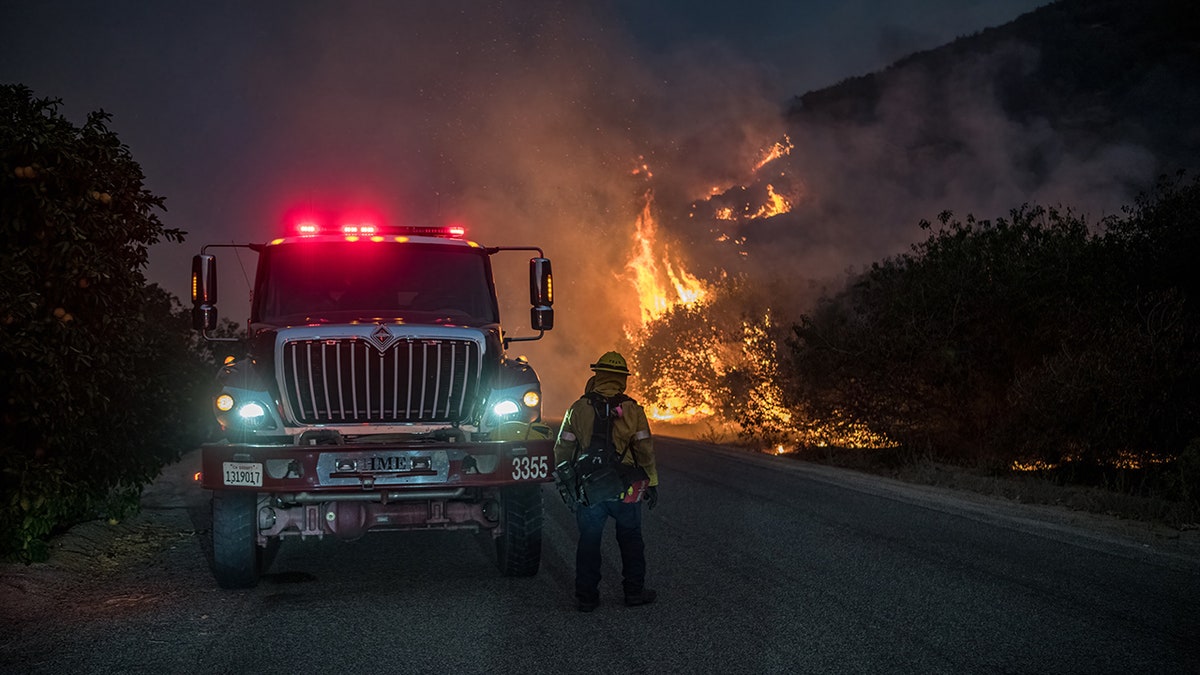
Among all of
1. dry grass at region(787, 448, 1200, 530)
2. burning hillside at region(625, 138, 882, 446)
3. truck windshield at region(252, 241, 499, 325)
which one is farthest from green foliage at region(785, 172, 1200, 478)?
truck windshield at region(252, 241, 499, 325)

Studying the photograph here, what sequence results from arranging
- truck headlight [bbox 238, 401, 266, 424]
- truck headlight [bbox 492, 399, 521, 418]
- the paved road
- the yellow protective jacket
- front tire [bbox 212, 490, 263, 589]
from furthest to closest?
truck headlight [bbox 492, 399, 521, 418] < truck headlight [bbox 238, 401, 266, 424] < front tire [bbox 212, 490, 263, 589] < the yellow protective jacket < the paved road

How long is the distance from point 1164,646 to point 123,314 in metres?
8.29

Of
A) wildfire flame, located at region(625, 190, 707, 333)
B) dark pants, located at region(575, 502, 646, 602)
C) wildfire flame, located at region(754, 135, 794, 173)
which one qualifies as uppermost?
wildfire flame, located at region(754, 135, 794, 173)

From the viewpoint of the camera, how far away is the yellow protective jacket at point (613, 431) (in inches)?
295

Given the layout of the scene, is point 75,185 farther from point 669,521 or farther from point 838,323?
point 838,323

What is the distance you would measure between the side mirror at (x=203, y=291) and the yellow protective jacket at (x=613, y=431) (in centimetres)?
321

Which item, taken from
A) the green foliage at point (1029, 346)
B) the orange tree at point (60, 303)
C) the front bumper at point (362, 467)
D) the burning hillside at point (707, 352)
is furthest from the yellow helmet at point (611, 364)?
the burning hillside at point (707, 352)

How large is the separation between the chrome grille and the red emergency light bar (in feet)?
5.19

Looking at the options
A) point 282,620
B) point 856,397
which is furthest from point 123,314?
point 856,397

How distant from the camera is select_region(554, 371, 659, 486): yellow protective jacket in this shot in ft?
24.6

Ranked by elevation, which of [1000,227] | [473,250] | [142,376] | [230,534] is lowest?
[230,534]

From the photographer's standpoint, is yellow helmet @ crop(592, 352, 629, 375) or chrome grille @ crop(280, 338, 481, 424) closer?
yellow helmet @ crop(592, 352, 629, 375)

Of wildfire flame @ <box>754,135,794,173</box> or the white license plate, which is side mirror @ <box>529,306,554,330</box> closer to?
the white license plate

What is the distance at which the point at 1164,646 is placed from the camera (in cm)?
628
